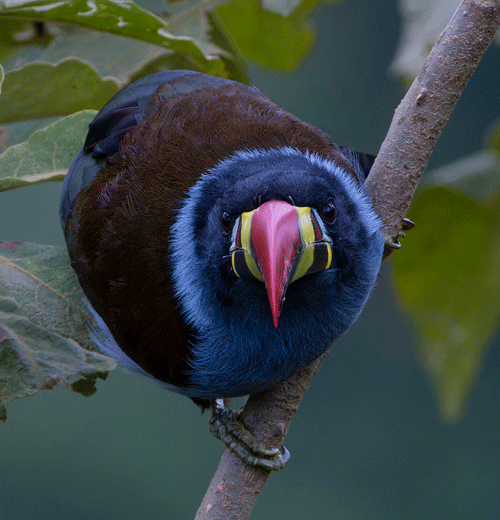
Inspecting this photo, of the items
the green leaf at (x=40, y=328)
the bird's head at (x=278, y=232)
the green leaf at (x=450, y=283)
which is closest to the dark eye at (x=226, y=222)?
the bird's head at (x=278, y=232)

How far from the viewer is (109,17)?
147 cm

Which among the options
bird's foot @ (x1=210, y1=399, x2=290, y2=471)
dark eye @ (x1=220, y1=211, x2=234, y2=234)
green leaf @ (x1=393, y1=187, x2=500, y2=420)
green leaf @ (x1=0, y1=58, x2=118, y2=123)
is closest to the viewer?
dark eye @ (x1=220, y1=211, x2=234, y2=234)

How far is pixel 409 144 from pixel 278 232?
0.43 meters

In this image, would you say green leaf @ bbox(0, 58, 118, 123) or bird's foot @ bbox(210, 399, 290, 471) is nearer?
bird's foot @ bbox(210, 399, 290, 471)

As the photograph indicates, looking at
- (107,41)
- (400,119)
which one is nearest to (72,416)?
(107,41)

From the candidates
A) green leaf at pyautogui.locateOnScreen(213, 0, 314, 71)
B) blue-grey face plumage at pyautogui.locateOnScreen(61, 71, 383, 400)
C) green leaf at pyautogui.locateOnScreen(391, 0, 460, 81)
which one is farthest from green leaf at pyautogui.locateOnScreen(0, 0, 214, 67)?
green leaf at pyautogui.locateOnScreen(391, 0, 460, 81)

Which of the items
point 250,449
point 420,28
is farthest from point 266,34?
point 250,449

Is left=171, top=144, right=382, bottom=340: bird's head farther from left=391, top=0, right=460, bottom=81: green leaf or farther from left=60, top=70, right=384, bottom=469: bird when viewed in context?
left=391, top=0, right=460, bottom=81: green leaf

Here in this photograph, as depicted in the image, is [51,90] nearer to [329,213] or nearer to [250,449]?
[329,213]

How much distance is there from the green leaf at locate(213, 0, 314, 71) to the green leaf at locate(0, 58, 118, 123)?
387mm

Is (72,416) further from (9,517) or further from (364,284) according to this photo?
(364,284)

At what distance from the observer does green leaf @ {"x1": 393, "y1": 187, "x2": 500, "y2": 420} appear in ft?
5.37

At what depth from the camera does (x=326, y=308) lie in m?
1.36

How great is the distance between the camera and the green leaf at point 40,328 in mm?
1342
